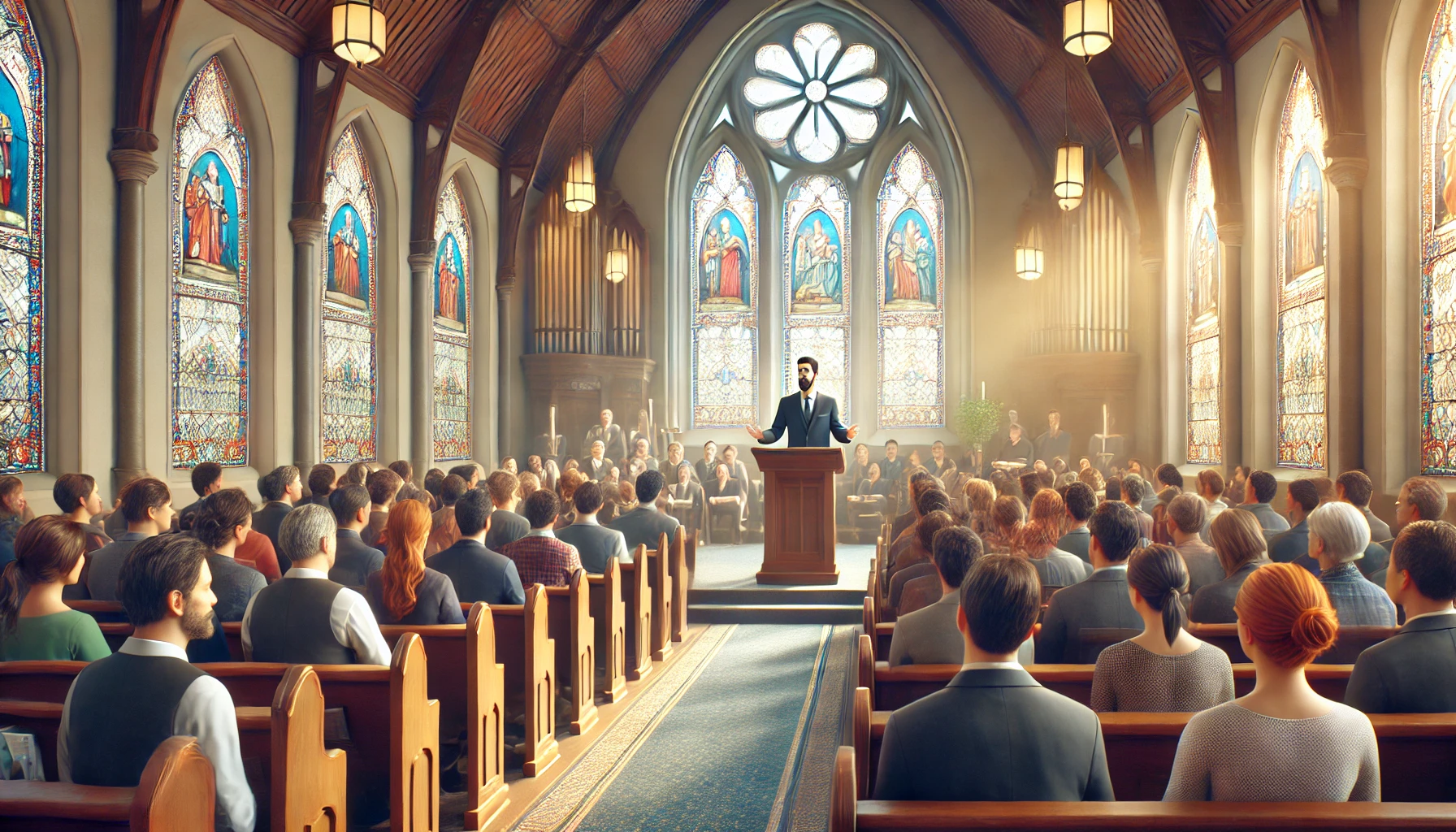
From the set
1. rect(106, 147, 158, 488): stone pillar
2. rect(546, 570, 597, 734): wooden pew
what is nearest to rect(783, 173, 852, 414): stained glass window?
rect(106, 147, 158, 488): stone pillar

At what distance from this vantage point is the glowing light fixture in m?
6.81

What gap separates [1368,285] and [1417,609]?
599cm

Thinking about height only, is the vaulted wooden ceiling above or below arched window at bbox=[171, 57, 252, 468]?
above

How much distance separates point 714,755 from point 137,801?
3152mm

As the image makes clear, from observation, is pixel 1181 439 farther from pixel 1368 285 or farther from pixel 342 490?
pixel 342 490

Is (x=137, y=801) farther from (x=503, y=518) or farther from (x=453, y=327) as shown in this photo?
(x=453, y=327)

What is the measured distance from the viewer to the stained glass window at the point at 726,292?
15.4 meters

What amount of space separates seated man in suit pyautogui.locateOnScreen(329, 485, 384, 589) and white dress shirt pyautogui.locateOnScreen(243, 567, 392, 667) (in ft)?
4.04

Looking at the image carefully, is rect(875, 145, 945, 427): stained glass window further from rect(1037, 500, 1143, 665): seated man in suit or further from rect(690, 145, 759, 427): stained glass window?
rect(1037, 500, 1143, 665): seated man in suit

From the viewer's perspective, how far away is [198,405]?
8.56 metres

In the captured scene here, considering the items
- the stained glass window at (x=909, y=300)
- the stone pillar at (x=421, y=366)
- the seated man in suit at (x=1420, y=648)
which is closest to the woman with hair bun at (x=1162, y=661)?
the seated man in suit at (x=1420, y=648)

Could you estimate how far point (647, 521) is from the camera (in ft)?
23.0

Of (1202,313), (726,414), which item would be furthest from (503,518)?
(726,414)

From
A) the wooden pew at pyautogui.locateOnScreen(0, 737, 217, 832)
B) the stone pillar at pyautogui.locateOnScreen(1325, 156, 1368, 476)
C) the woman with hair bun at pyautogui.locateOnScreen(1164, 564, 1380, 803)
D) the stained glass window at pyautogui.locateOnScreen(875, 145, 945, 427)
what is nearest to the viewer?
the wooden pew at pyautogui.locateOnScreen(0, 737, 217, 832)
